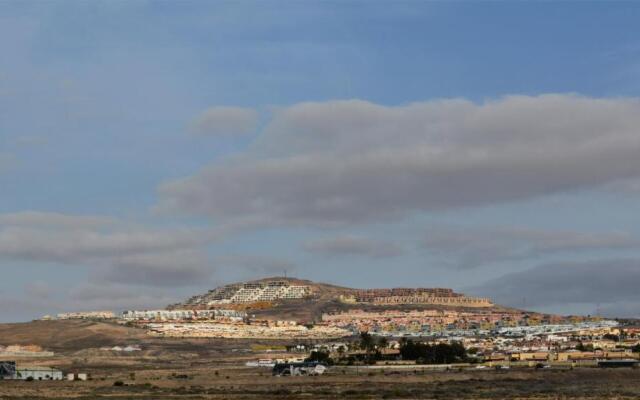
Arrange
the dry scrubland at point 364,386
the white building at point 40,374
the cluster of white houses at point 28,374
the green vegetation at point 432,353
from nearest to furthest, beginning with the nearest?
the dry scrubland at point 364,386 → the white building at point 40,374 → the cluster of white houses at point 28,374 → the green vegetation at point 432,353

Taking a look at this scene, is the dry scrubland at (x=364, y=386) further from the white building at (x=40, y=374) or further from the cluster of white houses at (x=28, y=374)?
the cluster of white houses at (x=28, y=374)

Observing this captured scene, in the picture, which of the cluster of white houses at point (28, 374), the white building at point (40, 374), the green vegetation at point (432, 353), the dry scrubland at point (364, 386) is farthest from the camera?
the green vegetation at point (432, 353)

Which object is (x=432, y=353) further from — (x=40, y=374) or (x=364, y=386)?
(x=364, y=386)

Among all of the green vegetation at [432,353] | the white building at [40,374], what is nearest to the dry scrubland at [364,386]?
the white building at [40,374]

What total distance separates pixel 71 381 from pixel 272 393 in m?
40.9

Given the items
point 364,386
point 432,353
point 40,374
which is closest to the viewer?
point 364,386

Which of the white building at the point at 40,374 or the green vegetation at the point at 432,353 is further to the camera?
the green vegetation at the point at 432,353

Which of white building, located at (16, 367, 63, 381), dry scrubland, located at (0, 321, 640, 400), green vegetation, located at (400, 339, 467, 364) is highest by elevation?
green vegetation, located at (400, 339, 467, 364)

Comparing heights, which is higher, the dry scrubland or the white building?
the white building

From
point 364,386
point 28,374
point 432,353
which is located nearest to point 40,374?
point 28,374

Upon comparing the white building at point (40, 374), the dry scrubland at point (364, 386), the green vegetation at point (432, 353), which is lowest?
the dry scrubland at point (364, 386)

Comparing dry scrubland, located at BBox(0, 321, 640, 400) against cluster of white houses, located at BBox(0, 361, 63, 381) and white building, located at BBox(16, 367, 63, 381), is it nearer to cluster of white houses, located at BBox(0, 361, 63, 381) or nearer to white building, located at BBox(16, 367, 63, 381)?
white building, located at BBox(16, 367, 63, 381)

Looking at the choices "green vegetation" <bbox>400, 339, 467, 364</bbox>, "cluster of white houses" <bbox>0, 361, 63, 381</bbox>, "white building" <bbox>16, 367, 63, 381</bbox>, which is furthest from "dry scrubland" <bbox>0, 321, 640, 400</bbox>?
"green vegetation" <bbox>400, 339, 467, 364</bbox>

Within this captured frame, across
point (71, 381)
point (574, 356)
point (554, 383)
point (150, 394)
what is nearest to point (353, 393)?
point (150, 394)
